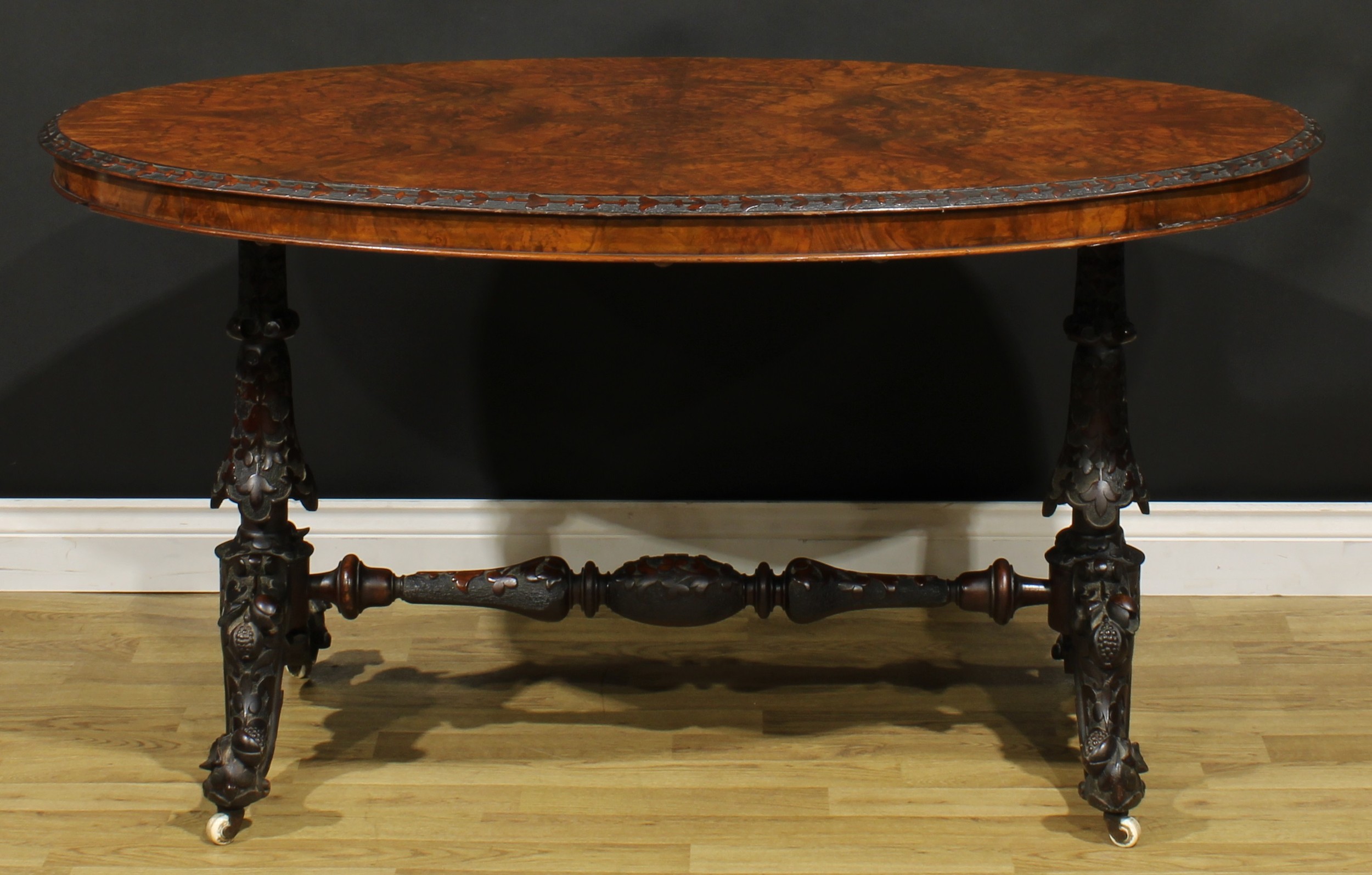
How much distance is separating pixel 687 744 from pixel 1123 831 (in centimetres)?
58

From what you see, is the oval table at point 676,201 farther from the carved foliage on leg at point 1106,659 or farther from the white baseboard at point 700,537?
the white baseboard at point 700,537

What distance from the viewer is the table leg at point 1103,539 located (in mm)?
1715

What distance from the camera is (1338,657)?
2201mm

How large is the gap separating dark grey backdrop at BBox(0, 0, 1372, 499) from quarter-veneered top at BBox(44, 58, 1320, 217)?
0.28m

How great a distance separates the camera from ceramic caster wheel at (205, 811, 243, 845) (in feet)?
5.72

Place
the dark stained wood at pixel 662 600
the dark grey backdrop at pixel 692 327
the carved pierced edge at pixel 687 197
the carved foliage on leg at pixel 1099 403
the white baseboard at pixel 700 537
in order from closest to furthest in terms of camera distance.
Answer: the carved pierced edge at pixel 687 197
the carved foliage on leg at pixel 1099 403
the dark stained wood at pixel 662 600
the dark grey backdrop at pixel 692 327
the white baseboard at pixel 700 537

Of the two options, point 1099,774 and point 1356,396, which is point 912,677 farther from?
point 1356,396

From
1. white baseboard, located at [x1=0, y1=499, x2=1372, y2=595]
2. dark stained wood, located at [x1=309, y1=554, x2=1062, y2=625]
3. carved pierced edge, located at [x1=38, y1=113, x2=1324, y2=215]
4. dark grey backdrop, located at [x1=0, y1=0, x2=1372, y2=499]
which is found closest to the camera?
carved pierced edge, located at [x1=38, y1=113, x2=1324, y2=215]

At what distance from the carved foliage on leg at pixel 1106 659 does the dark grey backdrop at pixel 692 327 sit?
0.55m

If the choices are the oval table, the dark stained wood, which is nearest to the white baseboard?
the oval table

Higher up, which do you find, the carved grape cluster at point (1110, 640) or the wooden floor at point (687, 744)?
the carved grape cluster at point (1110, 640)

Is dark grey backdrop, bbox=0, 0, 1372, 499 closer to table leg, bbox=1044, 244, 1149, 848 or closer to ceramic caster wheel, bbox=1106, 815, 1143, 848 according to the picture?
table leg, bbox=1044, 244, 1149, 848

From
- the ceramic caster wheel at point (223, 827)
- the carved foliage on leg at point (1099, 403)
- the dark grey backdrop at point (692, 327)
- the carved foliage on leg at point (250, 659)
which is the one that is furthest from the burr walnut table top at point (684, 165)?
the ceramic caster wheel at point (223, 827)

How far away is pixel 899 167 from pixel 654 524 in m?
1.13
